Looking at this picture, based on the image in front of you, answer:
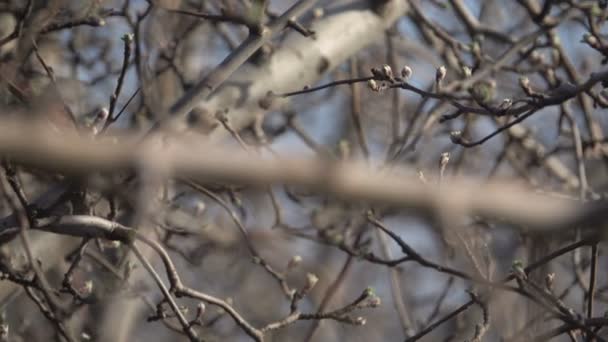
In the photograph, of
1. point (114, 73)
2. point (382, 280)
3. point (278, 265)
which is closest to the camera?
point (114, 73)

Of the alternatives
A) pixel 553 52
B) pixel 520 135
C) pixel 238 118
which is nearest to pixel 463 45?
pixel 553 52

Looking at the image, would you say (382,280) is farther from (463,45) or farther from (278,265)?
(463,45)

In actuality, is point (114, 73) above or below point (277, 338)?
above

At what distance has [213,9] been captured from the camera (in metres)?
4.54

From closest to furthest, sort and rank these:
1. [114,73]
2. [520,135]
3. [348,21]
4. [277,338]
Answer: [348,21] < [114,73] < [520,135] < [277,338]

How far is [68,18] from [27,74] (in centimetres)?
44

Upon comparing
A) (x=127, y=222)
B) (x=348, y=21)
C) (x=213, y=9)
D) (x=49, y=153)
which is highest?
(x=213, y=9)

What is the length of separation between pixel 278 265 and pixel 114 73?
2.00m

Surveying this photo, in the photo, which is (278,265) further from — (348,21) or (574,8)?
(574,8)

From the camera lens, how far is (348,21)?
365 cm

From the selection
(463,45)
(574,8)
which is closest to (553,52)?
(463,45)

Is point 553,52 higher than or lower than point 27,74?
higher

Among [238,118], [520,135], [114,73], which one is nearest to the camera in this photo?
[238,118]

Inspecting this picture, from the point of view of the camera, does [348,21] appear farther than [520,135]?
No
